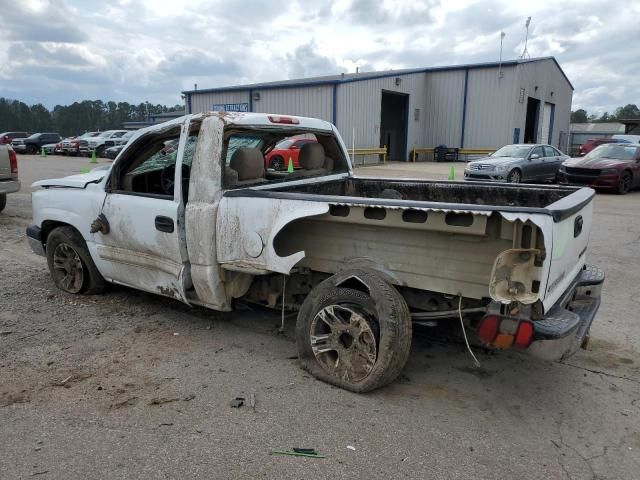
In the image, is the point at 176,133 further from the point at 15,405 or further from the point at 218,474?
the point at 218,474

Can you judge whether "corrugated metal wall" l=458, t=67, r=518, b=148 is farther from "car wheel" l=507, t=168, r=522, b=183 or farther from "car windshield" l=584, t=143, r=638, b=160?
"car wheel" l=507, t=168, r=522, b=183

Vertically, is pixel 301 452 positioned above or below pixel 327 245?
below

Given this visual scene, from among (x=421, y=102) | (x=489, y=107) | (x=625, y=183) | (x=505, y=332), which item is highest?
(x=421, y=102)

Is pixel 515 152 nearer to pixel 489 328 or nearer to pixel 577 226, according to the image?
pixel 577 226

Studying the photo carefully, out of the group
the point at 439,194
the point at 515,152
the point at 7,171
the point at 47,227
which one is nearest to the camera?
the point at 439,194

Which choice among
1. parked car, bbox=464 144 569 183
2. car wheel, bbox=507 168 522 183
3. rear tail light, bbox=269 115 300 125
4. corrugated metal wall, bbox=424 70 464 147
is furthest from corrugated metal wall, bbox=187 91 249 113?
rear tail light, bbox=269 115 300 125

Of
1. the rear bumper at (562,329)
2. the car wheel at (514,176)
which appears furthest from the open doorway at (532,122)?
the rear bumper at (562,329)

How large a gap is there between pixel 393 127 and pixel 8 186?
27.1 meters

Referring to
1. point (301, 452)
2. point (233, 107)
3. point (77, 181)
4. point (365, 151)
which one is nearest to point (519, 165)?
point (365, 151)

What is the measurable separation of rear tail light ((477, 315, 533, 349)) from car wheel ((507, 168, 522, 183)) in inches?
542

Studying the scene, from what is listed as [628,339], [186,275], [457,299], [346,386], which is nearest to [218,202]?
[186,275]

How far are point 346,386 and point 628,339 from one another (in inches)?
104

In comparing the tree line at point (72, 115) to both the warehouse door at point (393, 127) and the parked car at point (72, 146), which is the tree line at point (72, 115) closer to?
the parked car at point (72, 146)

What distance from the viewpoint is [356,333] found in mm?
3426
